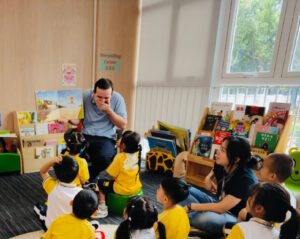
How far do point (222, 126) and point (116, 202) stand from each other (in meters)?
1.36

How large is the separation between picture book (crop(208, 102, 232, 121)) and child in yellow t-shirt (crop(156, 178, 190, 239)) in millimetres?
1399

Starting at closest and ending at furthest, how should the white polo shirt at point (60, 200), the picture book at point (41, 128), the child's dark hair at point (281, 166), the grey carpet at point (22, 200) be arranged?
the white polo shirt at point (60, 200) → the child's dark hair at point (281, 166) → the grey carpet at point (22, 200) → the picture book at point (41, 128)

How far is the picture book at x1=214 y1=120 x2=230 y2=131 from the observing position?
7.47 ft

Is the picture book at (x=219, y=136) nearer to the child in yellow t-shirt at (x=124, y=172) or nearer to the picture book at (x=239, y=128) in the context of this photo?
the picture book at (x=239, y=128)

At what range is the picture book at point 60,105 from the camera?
2.00 m

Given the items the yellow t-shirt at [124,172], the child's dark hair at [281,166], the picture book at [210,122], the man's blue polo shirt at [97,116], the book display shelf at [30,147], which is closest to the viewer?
the child's dark hair at [281,166]

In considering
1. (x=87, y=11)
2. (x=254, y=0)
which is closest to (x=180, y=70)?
(x=254, y=0)

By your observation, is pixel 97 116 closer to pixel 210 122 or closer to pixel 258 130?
pixel 210 122

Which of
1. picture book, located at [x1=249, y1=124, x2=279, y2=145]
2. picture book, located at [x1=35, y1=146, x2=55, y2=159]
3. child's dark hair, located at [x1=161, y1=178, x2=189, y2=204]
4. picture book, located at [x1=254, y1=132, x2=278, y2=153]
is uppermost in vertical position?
picture book, located at [x1=249, y1=124, x2=279, y2=145]

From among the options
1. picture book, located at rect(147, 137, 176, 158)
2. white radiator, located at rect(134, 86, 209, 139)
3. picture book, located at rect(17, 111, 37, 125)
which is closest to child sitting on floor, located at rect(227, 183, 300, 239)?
picture book, located at rect(147, 137, 176, 158)

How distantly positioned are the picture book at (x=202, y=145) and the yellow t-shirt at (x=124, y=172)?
0.92 meters

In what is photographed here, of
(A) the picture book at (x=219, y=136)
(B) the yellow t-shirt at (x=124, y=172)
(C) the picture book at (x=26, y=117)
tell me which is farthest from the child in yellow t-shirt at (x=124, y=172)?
(C) the picture book at (x=26, y=117)

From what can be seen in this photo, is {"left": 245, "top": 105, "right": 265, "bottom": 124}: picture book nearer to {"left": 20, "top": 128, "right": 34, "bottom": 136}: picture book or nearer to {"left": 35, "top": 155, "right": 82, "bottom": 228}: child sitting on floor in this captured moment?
{"left": 35, "top": 155, "right": 82, "bottom": 228}: child sitting on floor

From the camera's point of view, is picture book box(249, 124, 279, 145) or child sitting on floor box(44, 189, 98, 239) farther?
picture book box(249, 124, 279, 145)
